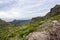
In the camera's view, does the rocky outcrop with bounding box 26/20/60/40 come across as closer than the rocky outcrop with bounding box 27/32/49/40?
Yes

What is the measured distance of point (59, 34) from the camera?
9625mm

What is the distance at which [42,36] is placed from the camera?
32.5 feet

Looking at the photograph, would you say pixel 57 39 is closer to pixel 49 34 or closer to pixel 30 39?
pixel 49 34

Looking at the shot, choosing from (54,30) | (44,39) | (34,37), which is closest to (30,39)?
(34,37)

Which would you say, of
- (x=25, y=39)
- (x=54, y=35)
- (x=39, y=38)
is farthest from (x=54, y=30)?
(x=25, y=39)

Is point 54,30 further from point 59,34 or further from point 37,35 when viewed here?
point 37,35

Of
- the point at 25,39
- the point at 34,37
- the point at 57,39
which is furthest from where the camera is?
the point at 25,39

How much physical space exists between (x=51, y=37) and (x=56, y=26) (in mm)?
1082

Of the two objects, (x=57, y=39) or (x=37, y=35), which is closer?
(x=57, y=39)

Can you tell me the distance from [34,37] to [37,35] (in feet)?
0.80

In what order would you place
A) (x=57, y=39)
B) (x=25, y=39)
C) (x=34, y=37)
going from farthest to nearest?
(x=25, y=39) < (x=34, y=37) < (x=57, y=39)

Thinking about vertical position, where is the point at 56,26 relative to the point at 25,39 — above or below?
above

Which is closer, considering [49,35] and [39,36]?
[49,35]

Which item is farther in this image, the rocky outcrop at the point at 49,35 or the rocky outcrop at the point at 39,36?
the rocky outcrop at the point at 39,36
